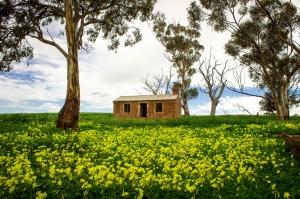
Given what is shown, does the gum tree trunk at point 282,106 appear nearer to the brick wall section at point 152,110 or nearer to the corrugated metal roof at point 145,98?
the brick wall section at point 152,110

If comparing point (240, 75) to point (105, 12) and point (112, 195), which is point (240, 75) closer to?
point (105, 12)

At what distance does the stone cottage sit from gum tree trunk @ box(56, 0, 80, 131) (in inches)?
804

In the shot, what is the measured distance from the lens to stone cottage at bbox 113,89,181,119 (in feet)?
116

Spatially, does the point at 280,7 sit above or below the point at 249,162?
above

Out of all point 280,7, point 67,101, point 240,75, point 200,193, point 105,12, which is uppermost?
point 280,7

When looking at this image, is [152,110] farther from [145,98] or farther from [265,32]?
[265,32]

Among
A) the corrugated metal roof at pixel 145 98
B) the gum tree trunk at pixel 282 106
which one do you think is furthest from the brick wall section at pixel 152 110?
the gum tree trunk at pixel 282 106

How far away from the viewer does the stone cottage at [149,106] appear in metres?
35.2

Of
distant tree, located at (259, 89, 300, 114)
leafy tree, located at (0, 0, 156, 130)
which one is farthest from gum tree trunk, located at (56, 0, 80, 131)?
distant tree, located at (259, 89, 300, 114)

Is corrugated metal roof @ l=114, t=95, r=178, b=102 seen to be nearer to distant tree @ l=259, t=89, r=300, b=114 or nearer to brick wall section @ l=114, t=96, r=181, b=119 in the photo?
brick wall section @ l=114, t=96, r=181, b=119

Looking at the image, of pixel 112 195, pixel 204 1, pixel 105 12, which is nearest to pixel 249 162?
pixel 112 195


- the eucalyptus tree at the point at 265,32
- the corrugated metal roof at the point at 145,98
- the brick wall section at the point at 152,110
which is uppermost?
the eucalyptus tree at the point at 265,32

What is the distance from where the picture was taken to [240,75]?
108ft

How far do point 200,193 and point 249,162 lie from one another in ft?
9.90
